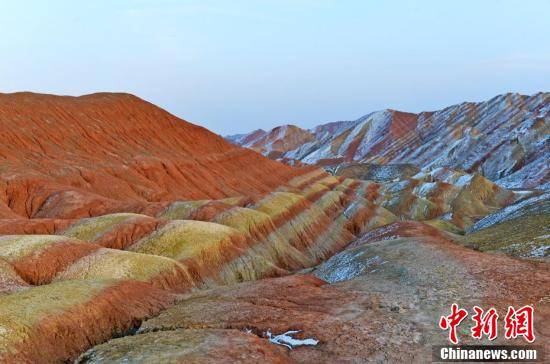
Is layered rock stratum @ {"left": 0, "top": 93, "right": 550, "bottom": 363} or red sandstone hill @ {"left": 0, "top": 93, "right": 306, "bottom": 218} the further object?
red sandstone hill @ {"left": 0, "top": 93, "right": 306, "bottom": 218}

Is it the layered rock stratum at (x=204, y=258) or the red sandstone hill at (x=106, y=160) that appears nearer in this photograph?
→ the layered rock stratum at (x=204, y=258)

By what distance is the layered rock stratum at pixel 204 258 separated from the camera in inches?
811

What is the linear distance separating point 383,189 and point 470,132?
9341cm

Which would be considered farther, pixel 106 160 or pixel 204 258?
pixel 106 160

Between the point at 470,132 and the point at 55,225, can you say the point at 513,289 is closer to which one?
the point at 55,225

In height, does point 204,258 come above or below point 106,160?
below

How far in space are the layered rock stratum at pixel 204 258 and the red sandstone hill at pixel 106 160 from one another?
41 cm

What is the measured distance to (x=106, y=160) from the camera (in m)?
85.1

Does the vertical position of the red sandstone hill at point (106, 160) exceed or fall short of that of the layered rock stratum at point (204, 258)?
it exceeds it

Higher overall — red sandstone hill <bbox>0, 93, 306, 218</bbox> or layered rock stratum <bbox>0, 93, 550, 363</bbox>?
red sandstone hill <bbox>0, 93, 306, 218</bbox>

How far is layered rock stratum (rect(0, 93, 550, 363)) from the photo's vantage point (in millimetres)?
20609

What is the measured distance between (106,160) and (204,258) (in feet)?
158

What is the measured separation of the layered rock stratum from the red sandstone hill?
0.41m

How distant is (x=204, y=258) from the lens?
4609 centimetres
